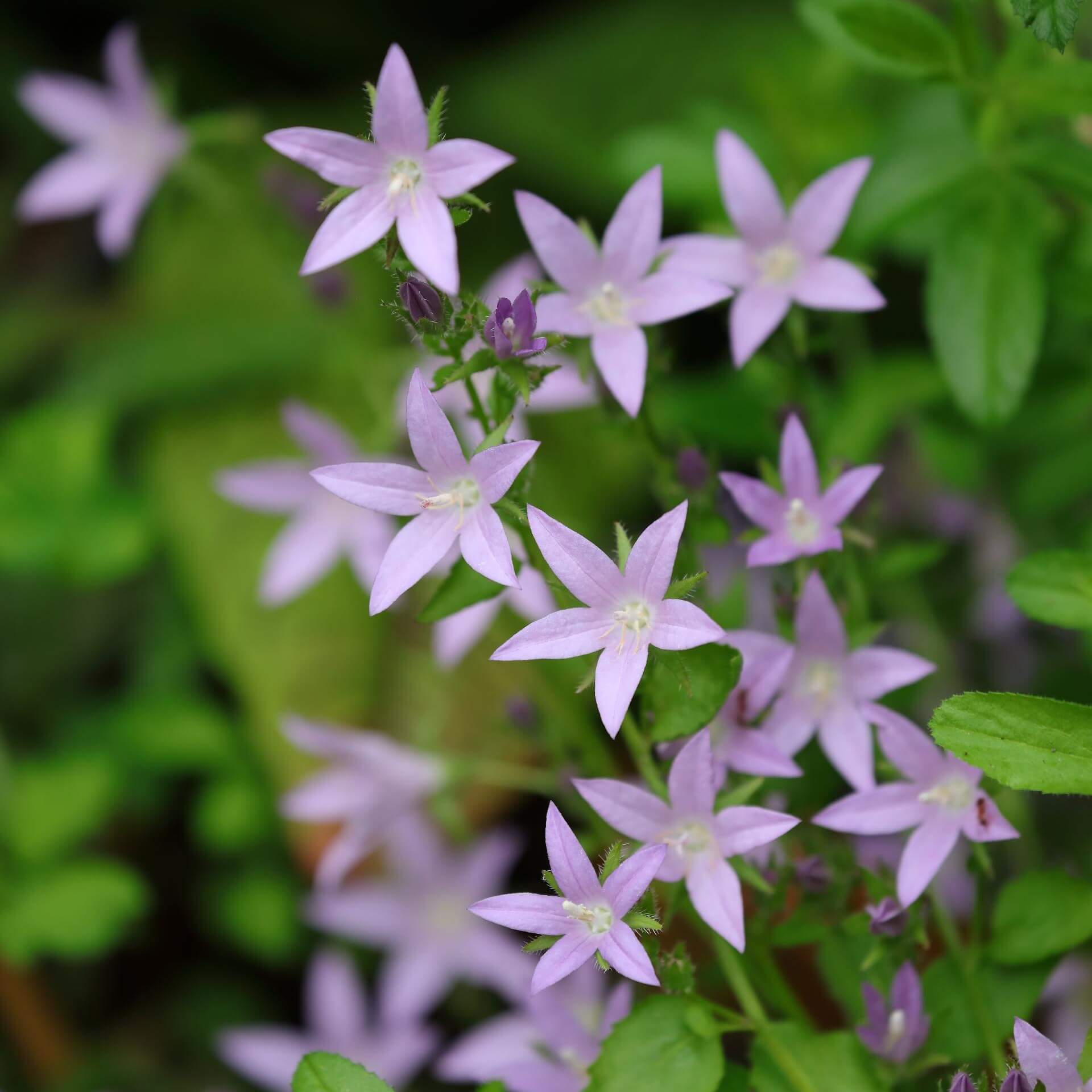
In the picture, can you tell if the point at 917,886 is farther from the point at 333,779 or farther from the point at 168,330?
the point at 168,330

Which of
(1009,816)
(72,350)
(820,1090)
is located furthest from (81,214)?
(820,1090)

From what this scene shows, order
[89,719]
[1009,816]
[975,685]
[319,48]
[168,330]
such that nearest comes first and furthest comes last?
[1009,816] → [975,685] → [89,719] → [168,330] → [319,48]

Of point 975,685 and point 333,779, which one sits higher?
point 333,779

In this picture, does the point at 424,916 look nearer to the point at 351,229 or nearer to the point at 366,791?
the point at 366,791

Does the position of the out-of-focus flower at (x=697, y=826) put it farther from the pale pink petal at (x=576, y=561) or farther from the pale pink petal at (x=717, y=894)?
the pale pink petal at (x=576, y=561)

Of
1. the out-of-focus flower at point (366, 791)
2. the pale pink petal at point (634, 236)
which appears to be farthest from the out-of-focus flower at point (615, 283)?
the out-of-focus flower at point (366, 791)

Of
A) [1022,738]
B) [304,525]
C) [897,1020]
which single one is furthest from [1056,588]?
[304,525]
